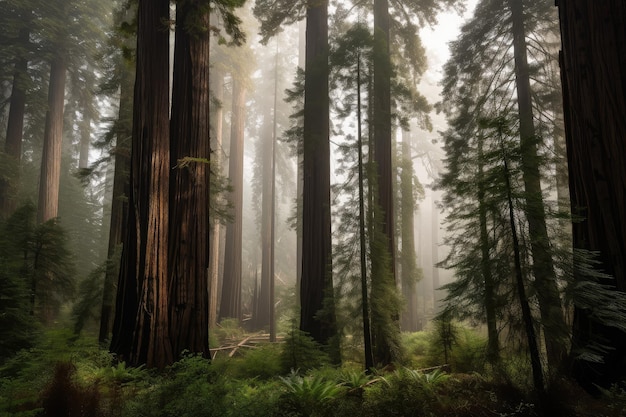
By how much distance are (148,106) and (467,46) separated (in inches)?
378

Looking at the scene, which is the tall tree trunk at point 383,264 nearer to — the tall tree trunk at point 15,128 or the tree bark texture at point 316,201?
the tree bark texture at point 316,201

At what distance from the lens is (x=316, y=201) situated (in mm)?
8836

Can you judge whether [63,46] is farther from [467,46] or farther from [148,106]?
[467,46]

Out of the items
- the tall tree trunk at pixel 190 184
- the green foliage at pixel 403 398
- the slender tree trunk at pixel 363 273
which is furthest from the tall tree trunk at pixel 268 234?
the green foliage at pixel 403 398

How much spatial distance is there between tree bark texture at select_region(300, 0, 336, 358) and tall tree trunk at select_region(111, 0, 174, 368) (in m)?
3.57

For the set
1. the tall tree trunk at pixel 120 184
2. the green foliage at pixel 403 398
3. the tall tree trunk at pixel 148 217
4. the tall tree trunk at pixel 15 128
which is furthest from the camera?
the tall tree trunk at pixel 15 128

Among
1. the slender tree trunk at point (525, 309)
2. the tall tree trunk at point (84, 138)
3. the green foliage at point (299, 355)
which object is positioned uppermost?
the tall tree trunk at point (84, 138)

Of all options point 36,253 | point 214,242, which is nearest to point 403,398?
point 36,253

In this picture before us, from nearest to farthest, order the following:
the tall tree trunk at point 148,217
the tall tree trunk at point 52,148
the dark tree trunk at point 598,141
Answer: the dark tree trunk at point 598,141, the tall tree trunk at point 148,217, the tall tree trunk at point 52,148

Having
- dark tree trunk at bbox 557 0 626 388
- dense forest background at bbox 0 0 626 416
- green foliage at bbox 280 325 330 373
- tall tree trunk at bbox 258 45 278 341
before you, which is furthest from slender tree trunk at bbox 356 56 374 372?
tall tree trunk at bbox 258 45 278 341

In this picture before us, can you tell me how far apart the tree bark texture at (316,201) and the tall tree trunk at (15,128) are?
12834 mm

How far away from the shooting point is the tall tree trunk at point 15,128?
46.0 ft

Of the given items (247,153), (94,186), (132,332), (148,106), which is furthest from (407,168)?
(247,153)

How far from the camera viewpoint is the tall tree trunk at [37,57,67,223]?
15562 mm
